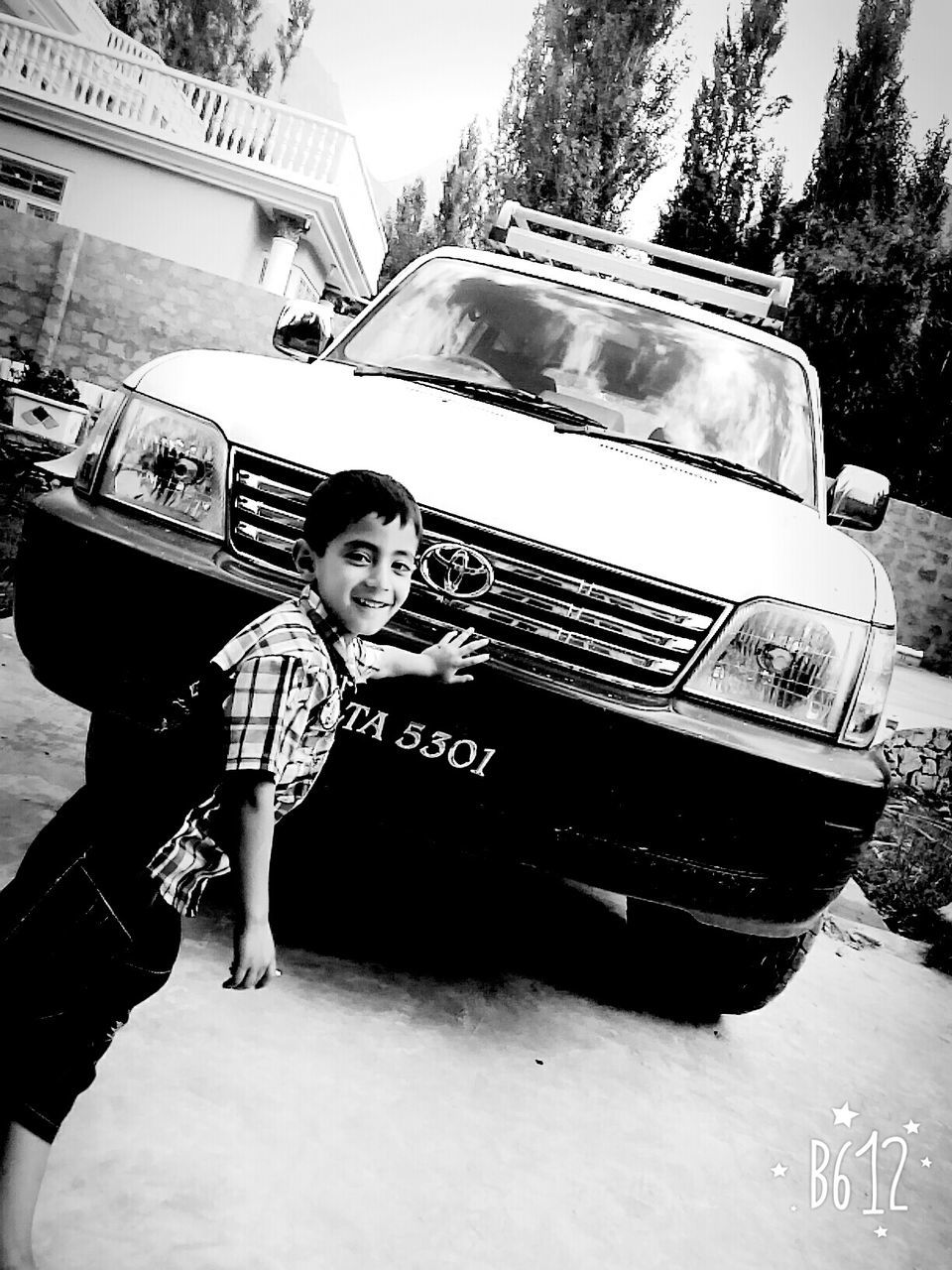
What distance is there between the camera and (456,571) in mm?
2252

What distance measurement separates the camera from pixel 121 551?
7.57 ft

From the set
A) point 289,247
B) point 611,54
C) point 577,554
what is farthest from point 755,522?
point 611,54

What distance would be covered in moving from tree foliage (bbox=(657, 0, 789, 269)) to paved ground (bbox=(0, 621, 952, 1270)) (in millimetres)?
21530

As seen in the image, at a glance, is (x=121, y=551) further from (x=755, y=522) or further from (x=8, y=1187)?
(x=755, y=522)

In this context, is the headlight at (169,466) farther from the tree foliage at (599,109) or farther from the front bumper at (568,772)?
the tree foliage at (599,109)

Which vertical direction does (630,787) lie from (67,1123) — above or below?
above

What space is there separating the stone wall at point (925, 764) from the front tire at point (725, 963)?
375 cm

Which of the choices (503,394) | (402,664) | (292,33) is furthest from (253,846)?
(292,33)

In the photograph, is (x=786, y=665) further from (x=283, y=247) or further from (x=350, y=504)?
(x=283, y=247)

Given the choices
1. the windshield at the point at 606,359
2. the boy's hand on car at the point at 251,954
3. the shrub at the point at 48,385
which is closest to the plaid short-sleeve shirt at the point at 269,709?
the boy's hand on car at the point at 251,954

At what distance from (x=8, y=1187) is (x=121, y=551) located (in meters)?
1.27

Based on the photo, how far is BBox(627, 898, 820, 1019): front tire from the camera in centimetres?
263

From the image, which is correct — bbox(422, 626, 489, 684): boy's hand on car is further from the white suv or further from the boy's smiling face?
the boy's smiling face

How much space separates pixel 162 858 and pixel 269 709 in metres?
0.28
